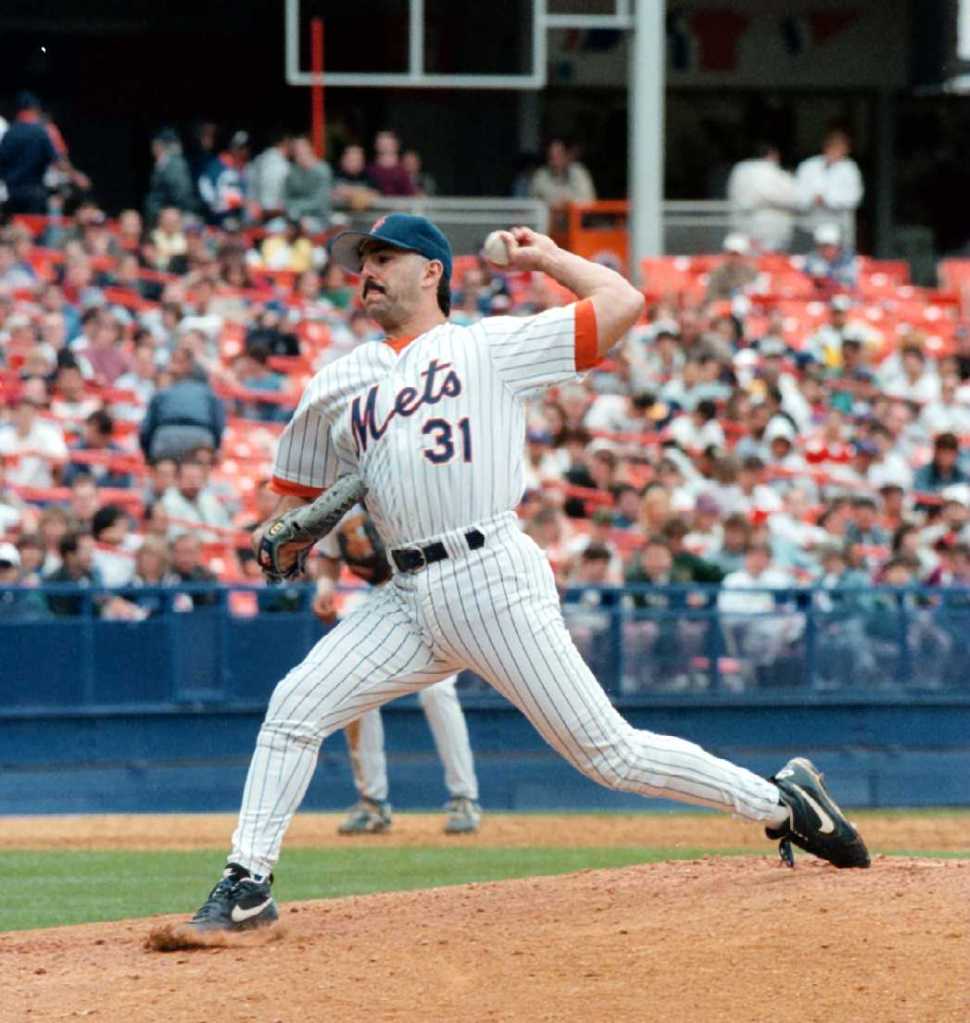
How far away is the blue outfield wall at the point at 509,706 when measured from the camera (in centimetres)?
1205

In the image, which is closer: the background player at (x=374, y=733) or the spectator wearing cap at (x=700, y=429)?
the background player at (x=374, y=733)

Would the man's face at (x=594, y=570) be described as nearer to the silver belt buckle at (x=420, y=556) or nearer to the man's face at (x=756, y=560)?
the man's face at (x=756, y=560)

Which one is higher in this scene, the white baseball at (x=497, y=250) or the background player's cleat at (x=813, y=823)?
the white baseball at (x=497, y=250)

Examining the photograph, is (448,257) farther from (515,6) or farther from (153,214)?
(515,6)

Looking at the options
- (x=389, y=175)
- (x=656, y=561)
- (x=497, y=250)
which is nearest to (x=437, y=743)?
(x=656, y=561)

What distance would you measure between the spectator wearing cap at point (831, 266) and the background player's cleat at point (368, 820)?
389 inches

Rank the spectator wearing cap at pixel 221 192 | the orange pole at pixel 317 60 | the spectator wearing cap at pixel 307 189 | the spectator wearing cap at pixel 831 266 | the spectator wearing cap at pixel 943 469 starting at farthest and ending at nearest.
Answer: the orange pole at pixel 317 60 < the spectator wearing cap at pixel 831 266 < the spectator wearing cap at pixel 221 192 < the spectator wearing cap at pixel 307 189 < the spectator wearing cap at pixel 943 469

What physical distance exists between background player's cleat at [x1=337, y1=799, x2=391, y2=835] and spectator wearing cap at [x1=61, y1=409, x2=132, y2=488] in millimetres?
4042

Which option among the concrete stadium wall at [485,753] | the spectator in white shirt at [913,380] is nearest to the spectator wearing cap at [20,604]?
the concrete stadium wall at [485,753]

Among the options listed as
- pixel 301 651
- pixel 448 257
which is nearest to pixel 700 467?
pixel 301 651

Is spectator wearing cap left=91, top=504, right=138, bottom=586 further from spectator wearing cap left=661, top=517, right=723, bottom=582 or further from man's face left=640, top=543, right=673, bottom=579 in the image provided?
spectator wearing cap left=661, top=517, right=723, bottom=582

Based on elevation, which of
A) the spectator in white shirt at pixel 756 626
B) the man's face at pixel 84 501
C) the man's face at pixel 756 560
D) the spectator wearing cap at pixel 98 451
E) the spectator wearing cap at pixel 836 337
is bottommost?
the spectator in white shirt at pixel 756 626

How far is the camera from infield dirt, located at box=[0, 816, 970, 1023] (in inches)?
205

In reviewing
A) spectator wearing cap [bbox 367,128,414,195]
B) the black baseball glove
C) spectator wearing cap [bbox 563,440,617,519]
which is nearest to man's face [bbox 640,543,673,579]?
spectator wearing cap [bbox 563,440,617,519]
